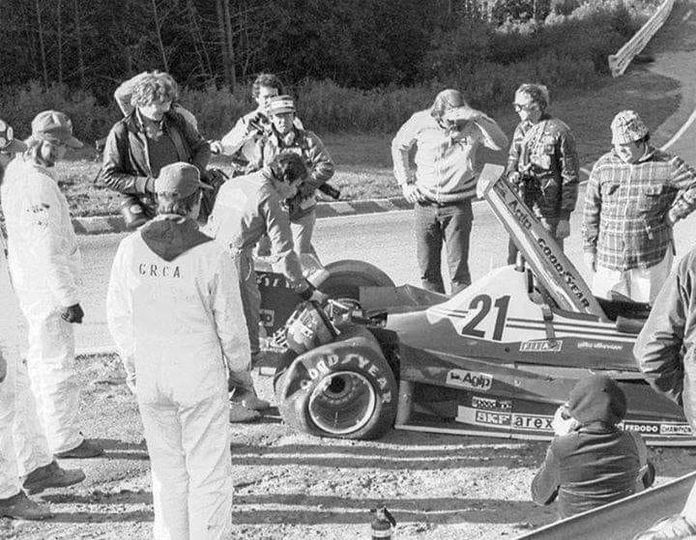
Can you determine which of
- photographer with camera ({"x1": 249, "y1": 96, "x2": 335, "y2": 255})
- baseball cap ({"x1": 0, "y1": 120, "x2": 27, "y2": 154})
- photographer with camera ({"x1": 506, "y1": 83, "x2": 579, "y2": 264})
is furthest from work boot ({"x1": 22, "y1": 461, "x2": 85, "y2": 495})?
photographer with camera ({"x1": 506, "y1": 83, "x2": 579, "y2": 264})

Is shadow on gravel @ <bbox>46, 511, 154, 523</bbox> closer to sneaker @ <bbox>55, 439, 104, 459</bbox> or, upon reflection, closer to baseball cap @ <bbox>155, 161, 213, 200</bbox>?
sneaker @ <bbox>55, 439, 104, 459</bbox>

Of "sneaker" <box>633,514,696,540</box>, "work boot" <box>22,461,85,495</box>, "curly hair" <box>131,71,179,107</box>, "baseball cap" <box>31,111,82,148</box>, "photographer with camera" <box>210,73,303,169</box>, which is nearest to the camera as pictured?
"sneaker" <box>633,514,696,540</box>

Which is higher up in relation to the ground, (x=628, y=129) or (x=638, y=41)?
(x=628, y=129)

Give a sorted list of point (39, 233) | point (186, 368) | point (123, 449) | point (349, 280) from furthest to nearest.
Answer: point (349, 280)
point (123, 449)
point (39, 233)
point (186, 368)

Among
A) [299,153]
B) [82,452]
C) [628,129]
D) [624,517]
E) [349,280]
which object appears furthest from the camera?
[299,153]

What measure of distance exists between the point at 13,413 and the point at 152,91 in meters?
2.77

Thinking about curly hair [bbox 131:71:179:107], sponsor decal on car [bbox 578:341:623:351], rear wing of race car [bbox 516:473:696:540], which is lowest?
sponsor decal on car [bbox 578:341:623:351]

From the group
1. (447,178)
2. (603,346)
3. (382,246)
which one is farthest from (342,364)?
(382,246)

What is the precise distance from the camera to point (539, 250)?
791cm

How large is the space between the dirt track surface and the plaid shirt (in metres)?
1.54

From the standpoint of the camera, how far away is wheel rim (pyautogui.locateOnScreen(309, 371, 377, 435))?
751 cm

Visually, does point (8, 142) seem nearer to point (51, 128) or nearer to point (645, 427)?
point (51, 128)

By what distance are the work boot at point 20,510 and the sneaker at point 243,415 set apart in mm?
1661

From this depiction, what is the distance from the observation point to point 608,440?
537cm
